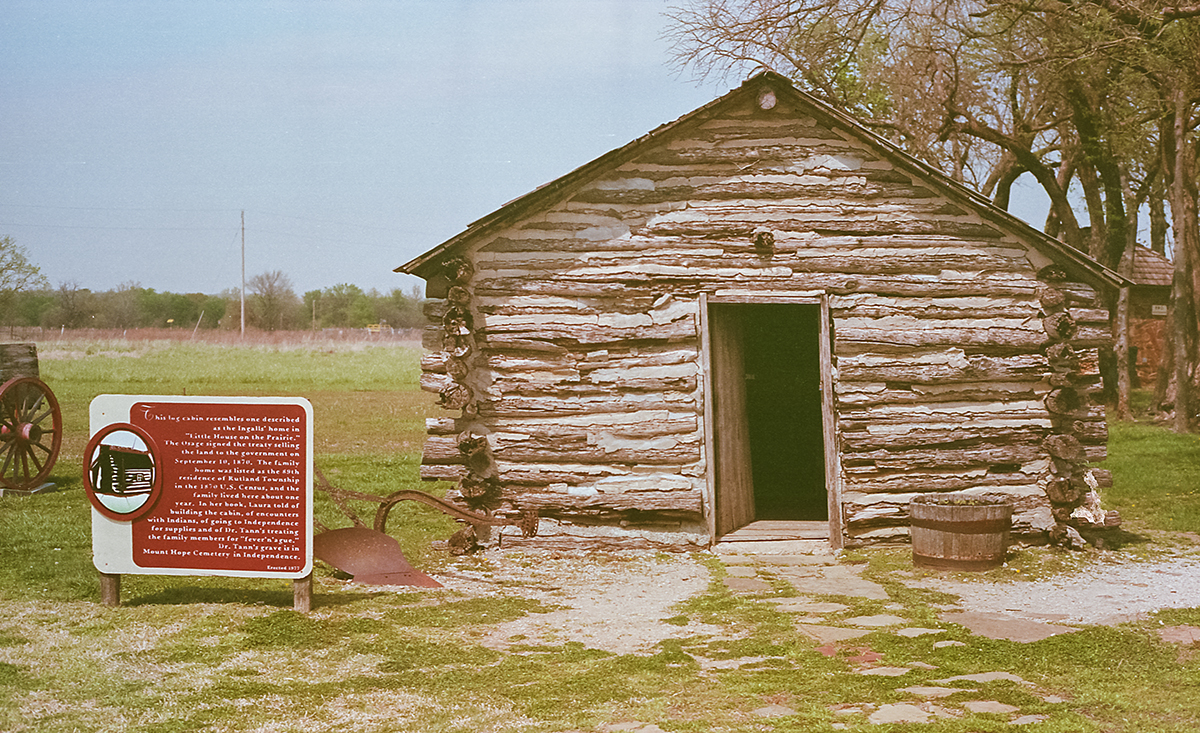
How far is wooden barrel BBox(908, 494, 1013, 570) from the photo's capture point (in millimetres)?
8945

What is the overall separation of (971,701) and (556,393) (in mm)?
5306

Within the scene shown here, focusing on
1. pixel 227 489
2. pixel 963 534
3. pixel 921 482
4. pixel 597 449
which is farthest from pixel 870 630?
pixel 227 489

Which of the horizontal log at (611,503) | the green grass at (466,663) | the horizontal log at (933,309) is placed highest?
the horizontal log at (933,309)

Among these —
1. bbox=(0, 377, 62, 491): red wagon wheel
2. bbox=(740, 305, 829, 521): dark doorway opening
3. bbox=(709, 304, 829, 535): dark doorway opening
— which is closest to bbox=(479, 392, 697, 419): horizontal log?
bbox=(709, 304, 829, 535): dark doorway opening

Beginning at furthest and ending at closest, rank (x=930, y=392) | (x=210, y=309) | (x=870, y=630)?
(x=210, y=309)
(x=930, y=392)
(x=870, y=630)

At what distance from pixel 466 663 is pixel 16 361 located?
1002 cm

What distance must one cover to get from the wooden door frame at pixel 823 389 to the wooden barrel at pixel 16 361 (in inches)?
356

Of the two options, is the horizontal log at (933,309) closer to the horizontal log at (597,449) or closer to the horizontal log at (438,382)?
the horizontal log at (597,449)

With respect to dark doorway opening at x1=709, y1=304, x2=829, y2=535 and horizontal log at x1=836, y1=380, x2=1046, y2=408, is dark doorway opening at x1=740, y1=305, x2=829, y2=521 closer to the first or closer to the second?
dark doorway opening at x1=709, y1=304, x2=829, y2=535

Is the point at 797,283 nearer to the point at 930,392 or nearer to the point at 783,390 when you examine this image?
the point at 930,392

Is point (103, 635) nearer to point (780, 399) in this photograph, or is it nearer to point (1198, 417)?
point (780, 399)

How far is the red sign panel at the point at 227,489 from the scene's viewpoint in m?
7.34

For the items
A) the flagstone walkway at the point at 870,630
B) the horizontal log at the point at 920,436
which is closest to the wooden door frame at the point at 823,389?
the horizontal log at the point at 920,436

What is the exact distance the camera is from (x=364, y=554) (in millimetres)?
8867
